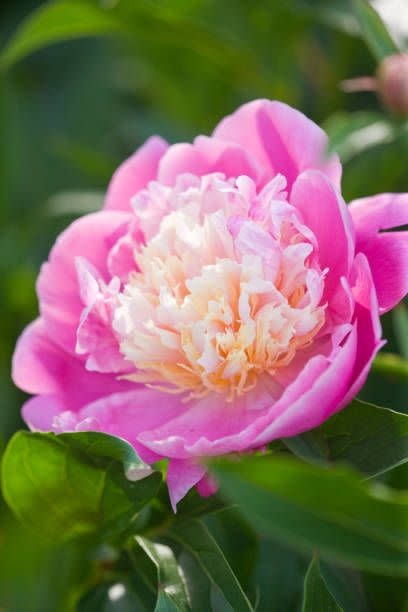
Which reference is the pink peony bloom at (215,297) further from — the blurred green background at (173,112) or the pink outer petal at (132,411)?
the blurred green background at (173,112)

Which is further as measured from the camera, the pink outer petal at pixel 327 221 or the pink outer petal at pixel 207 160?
the pink outer petal at pixel 207 160

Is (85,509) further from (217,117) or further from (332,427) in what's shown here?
(217,117)

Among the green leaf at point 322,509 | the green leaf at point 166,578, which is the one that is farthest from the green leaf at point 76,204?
the green leaf at point 322,509

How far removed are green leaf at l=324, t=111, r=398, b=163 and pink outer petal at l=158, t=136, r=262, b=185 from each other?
0.13 meters

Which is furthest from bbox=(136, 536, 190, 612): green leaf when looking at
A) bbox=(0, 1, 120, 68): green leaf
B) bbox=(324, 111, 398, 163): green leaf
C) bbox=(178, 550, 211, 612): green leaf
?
bbox=(0, 1, 120, 68): green leaf

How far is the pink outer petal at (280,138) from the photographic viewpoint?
704mm

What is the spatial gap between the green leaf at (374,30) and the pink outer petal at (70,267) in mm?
292

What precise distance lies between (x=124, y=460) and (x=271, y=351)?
0.13 m

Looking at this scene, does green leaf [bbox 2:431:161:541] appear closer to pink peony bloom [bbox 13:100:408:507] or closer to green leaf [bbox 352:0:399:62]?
pink peony bloom [bbox 13:100:408:507]

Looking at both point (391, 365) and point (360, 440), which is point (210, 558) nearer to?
point (360, 440)

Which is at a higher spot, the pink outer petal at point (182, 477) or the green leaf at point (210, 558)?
the pink outer petal at point (182, 477)

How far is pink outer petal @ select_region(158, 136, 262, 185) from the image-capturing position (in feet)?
2.49

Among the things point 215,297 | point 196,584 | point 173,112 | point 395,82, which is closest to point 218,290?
point 215,297

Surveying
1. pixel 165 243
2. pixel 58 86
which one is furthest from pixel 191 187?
pixel 58 86
